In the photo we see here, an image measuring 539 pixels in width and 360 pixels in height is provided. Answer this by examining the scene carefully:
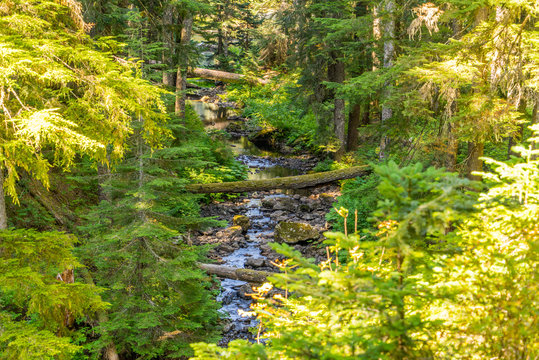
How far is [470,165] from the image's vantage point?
23.8ft

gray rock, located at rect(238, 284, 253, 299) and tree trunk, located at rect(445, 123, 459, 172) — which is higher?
tree trunk, located at rect(445, 123, 459, 172)

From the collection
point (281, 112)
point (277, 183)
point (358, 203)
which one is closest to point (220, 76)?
point (281, 112)

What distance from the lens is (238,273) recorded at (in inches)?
354

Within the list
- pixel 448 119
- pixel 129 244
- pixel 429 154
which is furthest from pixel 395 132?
pixel 129 244

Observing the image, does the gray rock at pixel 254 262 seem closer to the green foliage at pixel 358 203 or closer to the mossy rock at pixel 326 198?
the green foliage at pixel 358 203

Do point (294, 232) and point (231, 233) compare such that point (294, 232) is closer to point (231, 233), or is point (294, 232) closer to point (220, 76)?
point (231, 233)

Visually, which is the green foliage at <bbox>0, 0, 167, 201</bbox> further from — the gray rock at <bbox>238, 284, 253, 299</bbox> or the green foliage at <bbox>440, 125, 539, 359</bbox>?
the gray rock at <bbox>238, 284, 253, 299</bbox>

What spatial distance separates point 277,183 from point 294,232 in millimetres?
2167

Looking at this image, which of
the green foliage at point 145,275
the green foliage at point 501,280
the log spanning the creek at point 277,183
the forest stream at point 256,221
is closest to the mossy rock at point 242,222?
the forest stream at point 256,221

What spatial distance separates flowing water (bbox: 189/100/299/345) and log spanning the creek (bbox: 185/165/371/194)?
1.21m

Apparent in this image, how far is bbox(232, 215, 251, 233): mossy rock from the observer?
41.2 ft

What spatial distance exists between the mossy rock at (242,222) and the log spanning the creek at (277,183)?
0.96m

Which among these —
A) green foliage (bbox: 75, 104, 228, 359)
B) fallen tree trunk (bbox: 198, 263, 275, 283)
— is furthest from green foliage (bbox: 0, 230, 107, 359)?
fallen tree trunk (bbox: 198, 263, 275, 283)

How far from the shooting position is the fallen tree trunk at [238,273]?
28.9 ft
